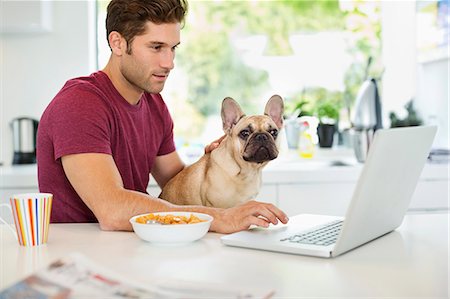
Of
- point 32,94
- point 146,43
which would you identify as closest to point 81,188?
point 146,43

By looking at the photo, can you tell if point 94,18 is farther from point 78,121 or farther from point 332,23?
point 78,121

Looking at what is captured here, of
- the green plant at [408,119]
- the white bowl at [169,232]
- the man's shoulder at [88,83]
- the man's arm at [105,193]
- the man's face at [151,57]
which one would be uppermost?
the man's face at [151,57]

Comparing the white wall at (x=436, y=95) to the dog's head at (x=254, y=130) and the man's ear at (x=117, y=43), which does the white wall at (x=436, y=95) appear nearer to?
the dog's head at (x=254, y=130)

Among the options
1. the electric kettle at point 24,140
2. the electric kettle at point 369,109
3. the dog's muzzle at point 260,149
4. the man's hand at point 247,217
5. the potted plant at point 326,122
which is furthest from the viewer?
the potted plant at point 326,122

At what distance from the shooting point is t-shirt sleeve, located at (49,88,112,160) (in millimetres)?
1587

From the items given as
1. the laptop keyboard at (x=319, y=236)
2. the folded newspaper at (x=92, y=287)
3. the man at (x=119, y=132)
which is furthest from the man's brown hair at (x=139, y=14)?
the folded newspaper at (x=92, y=287)

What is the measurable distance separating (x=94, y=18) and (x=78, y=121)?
201 centimetres

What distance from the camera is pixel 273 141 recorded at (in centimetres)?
198

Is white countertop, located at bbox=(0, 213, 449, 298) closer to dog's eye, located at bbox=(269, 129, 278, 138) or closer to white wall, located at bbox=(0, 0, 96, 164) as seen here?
dog's eye, located at bbox=(269, 129, 278, 138)

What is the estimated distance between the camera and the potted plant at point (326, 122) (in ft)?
12.1

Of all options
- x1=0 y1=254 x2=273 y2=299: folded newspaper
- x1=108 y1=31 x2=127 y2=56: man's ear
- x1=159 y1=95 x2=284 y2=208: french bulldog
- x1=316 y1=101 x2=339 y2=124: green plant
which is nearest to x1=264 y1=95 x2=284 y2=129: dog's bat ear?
x1=159 y1=95 x2=284 y2=208: french bulldog

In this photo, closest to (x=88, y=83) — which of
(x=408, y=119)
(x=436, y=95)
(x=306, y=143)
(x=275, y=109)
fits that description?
(x=275, y=109)

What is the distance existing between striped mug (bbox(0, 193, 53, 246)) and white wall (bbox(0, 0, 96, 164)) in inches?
82.7

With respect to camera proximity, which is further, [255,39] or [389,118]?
[255,39]
